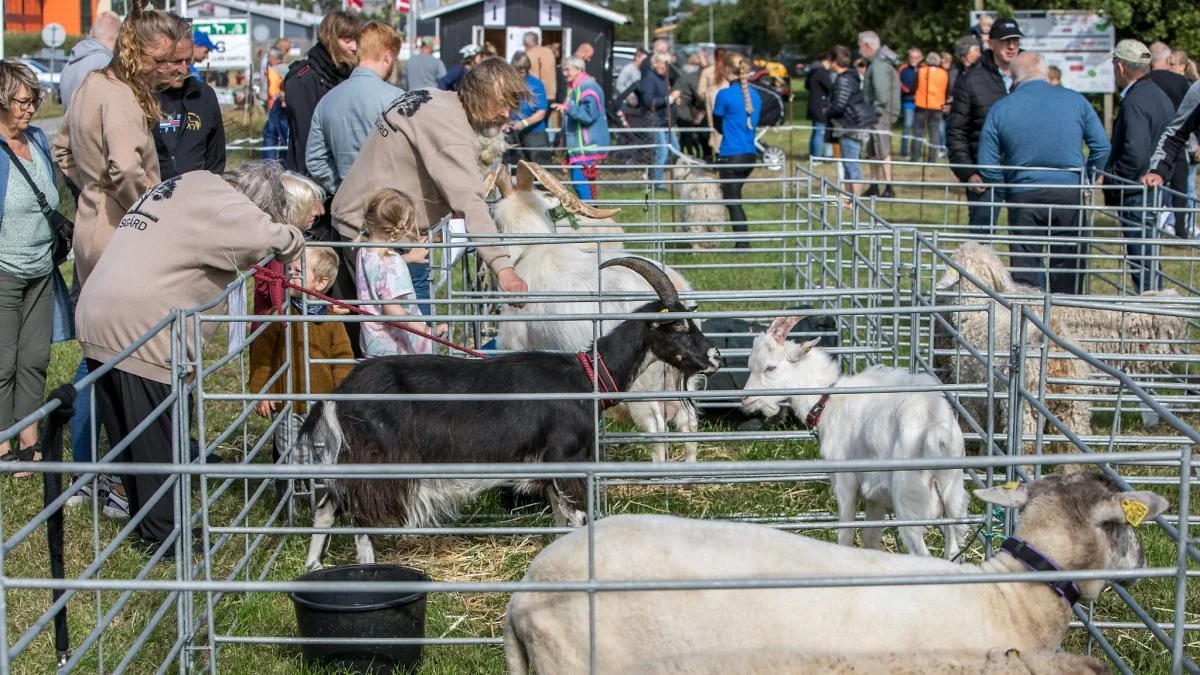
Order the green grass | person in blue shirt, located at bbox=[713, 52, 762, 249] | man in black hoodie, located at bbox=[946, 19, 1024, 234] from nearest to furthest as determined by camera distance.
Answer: the green grass, man in black hoodie, located at bbox=[946, 19, 1024, 234], person in blue shirt, located at bbox=[713, 52, 762, 249]

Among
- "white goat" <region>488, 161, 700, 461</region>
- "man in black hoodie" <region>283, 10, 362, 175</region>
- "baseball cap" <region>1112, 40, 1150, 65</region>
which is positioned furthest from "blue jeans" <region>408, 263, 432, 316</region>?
"baseball cap" <region>1112, 40, 1150, 65</region>

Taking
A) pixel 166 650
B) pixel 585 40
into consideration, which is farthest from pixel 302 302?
pixel 585 40

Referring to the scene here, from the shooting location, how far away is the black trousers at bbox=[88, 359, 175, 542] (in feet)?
16.4

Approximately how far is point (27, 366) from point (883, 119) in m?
16.8

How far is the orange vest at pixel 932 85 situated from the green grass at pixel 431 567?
13.8 m

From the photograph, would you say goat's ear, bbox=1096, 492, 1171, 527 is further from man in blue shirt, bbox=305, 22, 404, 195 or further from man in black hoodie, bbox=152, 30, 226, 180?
man in black hoodie, bbox=152, 30, 226, 180

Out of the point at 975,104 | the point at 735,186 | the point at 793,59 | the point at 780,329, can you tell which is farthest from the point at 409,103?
the point at 793,59

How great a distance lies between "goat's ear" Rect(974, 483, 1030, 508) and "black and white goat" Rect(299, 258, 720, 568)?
2232mm

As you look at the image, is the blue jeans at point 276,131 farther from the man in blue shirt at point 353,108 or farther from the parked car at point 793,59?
the parked car at point 793,59

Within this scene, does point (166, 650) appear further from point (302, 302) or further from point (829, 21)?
point (829, 21)

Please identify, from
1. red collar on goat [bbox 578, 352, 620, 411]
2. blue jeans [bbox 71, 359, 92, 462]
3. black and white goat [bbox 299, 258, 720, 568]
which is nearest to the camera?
black and white goat [bbox 299, 258, 720, 568]

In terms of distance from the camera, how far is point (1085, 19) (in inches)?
858

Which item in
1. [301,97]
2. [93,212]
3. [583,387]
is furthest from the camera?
[301,97]

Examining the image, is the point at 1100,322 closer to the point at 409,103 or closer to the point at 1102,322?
the point at 1102,322
